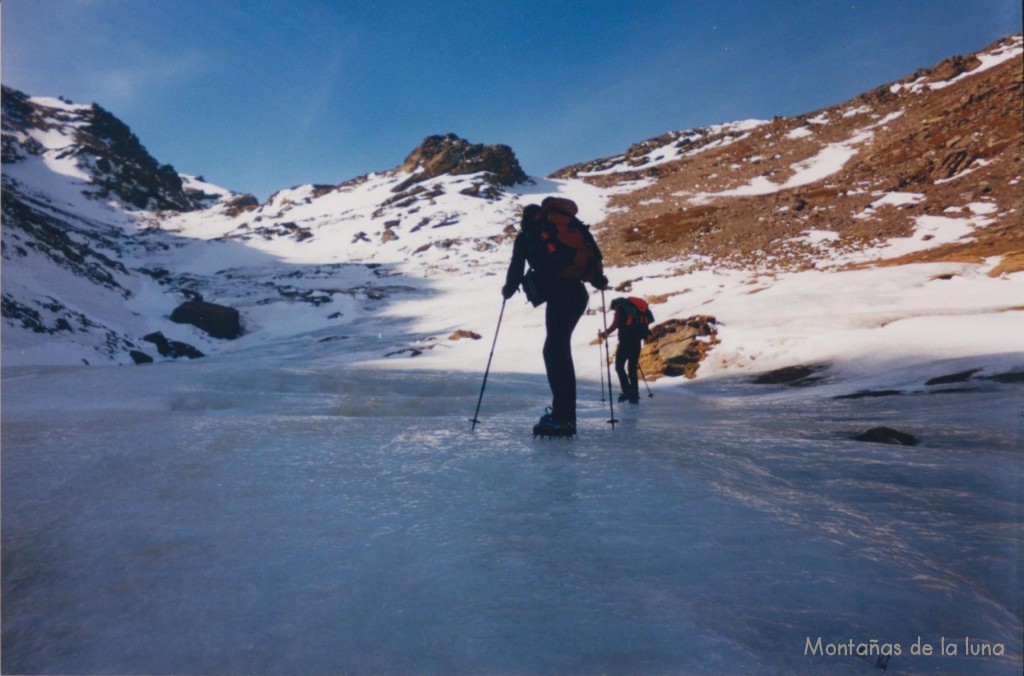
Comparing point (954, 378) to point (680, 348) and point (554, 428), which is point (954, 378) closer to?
point (554, 428)

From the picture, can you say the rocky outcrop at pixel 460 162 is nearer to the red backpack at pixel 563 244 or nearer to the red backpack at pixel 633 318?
the red backpack at pixel 633 318

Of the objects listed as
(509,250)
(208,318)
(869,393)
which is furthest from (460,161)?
(869,393)

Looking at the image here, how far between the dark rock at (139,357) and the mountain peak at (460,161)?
73.0 m

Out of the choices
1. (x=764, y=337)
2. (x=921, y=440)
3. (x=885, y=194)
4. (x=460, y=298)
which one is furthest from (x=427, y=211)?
(x=921, y=440)

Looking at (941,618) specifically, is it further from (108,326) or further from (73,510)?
(108,326)

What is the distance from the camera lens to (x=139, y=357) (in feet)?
50.3

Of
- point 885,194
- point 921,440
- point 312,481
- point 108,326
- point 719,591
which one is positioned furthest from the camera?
point 885,194

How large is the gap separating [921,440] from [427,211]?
6859 centimetres

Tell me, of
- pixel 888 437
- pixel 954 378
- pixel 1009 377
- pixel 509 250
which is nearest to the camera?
pixel 888 437

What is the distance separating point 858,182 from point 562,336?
45.3m

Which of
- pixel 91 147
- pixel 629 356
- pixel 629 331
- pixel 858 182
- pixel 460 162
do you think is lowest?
pixel 629 356

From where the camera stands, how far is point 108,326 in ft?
53.0

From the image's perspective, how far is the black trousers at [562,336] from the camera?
14.0ft

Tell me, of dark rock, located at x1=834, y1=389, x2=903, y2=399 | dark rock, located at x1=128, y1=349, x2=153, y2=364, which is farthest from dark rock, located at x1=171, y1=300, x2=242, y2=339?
dark rock, located at x1=834, y1=389, x2=903, y2=399
